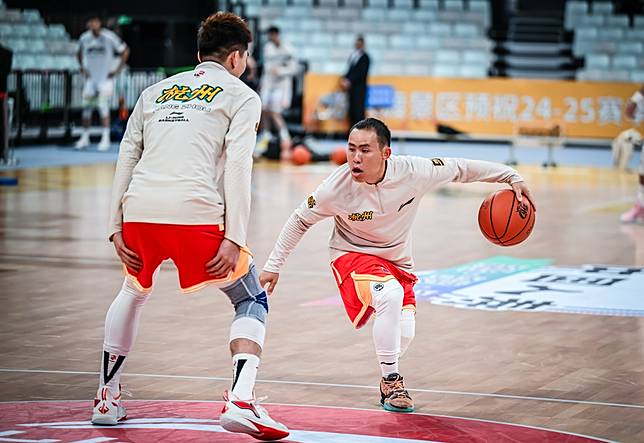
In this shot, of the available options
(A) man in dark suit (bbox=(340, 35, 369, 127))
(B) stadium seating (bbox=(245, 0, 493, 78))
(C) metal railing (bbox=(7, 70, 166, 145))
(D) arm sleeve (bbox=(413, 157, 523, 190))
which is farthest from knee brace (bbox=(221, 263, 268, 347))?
(B) stadium seating (bbox=(245, 0, 493, 78))

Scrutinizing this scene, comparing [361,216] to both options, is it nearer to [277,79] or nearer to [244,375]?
[244,375]

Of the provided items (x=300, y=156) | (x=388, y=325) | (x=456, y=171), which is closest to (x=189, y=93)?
(x=388, y=325)

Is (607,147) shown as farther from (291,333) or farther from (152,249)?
(152,249)

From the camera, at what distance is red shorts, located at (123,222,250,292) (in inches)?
216

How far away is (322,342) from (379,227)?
1605 mm

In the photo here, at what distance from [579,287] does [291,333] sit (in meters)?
2.99

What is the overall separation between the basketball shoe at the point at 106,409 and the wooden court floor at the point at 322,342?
0.64 metres

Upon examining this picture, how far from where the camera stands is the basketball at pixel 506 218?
6.99 m

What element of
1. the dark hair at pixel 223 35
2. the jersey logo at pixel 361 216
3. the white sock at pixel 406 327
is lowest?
the white sock at pixel 406 327

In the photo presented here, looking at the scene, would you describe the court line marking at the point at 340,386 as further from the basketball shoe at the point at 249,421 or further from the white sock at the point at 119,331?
the basketball shoe at the point at 249,421

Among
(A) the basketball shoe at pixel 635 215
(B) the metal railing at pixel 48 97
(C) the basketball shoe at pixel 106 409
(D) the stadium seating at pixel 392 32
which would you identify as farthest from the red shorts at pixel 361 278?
(D) the stadium seating at pixel 392 32

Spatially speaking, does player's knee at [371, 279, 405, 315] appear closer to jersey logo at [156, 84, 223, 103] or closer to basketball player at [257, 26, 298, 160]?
jersey logo at [156, 84, 223, 103]

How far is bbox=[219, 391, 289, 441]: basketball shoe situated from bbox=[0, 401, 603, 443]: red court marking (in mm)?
141

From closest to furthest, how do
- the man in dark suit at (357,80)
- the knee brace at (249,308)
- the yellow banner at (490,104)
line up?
1. the knee brace at (249,308)
2. the man in dark suit at (357,80)
3. the yellow banner at (490,104)
